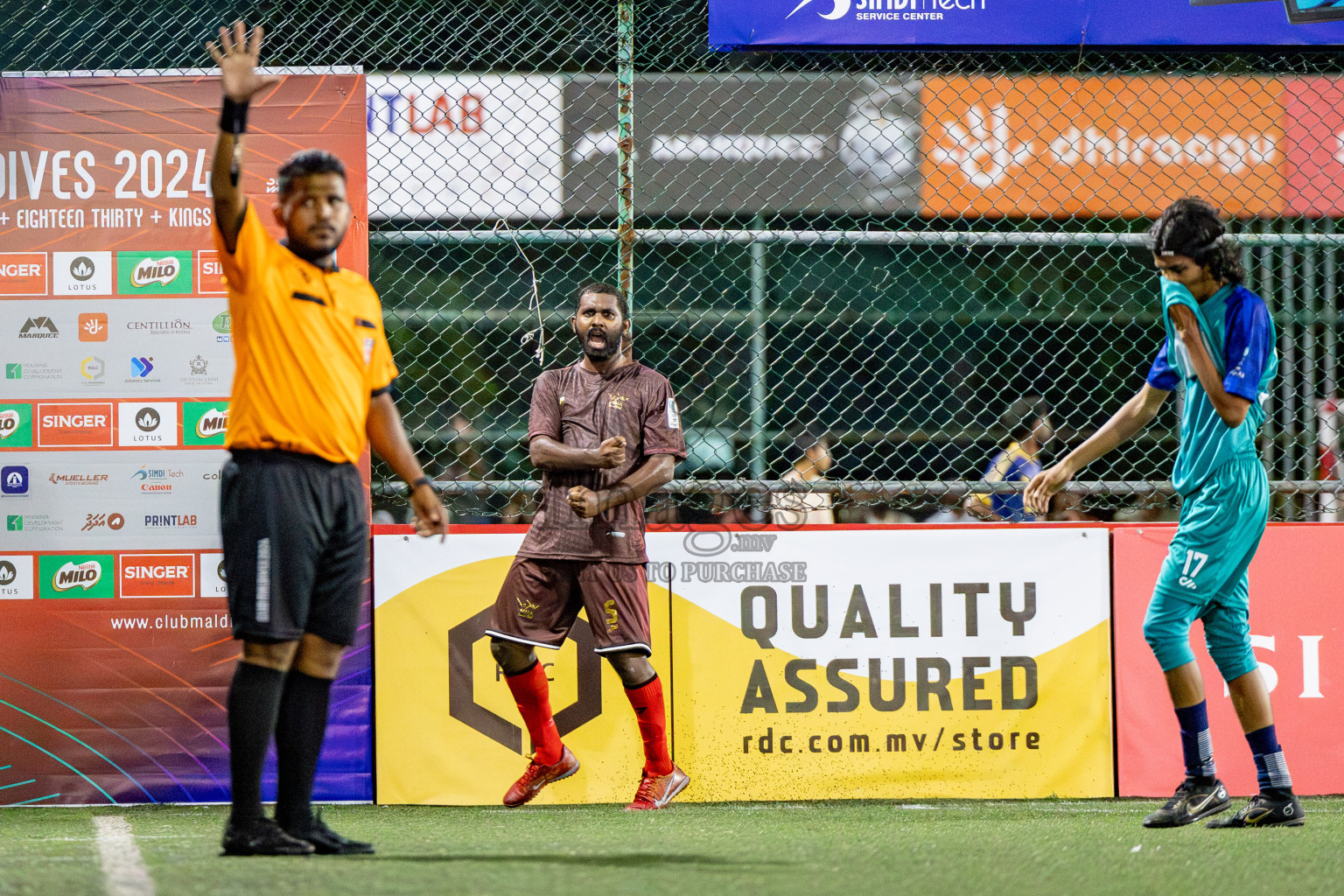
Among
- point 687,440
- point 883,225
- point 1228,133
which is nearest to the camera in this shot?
point 1228,133

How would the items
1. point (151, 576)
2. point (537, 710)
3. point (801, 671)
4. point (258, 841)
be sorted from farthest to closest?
1. point (801, 671)
2. point (151, 576)
3. point (537, 710)
4. point (258, 841)

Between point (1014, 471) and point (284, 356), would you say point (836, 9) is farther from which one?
point (284, 356)

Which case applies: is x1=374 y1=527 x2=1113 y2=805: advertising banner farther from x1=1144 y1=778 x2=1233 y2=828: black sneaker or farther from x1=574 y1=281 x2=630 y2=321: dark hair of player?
x1=1144 y1=778 x2=1233 y2=828: black sneaker

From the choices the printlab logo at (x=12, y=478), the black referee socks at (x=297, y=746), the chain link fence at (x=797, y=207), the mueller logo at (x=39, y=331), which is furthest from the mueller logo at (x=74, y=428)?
the black referee socks at (x=297, y=746)

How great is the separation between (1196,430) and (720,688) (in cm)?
221

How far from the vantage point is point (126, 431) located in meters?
5.46

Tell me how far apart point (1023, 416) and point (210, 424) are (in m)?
5.34

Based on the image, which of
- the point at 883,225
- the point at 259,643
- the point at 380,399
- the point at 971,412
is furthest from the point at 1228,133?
the point at 259,643

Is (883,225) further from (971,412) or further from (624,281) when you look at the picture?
(624,281)

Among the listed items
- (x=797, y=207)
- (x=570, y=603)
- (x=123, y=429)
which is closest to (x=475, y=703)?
(x=570, y=603)

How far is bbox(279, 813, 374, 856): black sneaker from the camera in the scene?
349cm

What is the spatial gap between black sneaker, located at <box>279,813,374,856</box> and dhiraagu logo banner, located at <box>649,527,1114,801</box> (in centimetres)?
217

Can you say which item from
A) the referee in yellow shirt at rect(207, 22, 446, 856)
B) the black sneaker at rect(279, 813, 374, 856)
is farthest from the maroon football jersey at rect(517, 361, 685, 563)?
the black sneaker at rect(279, 813, 374, 856)

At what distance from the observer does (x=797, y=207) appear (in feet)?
28.3
